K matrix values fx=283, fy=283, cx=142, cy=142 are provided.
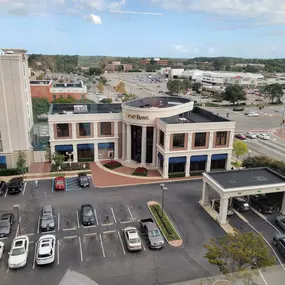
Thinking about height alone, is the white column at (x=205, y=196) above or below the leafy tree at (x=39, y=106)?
below

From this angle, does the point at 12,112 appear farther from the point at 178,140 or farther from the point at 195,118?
the point at 195,118

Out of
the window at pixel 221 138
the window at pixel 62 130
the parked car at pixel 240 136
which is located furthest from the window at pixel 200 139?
the parked car at pixel 240 136

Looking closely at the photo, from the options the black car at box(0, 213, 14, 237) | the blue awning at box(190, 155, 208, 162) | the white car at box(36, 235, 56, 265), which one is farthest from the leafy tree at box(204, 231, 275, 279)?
the blue awning at box(190, 155, 208, 162)

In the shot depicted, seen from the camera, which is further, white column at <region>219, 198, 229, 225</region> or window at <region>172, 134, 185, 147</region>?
window at <region>172, 134, 185, 147</region>

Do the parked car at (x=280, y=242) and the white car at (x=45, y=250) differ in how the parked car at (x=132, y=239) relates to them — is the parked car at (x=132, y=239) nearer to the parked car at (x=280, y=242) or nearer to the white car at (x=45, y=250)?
the white car at (x=45, y=250)

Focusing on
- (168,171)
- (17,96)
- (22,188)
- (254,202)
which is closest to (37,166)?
(22,188)

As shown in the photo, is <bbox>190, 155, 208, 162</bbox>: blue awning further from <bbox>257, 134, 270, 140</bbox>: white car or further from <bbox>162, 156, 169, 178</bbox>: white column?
<bbox>257, 134, 270, 140</bbox>: white car
